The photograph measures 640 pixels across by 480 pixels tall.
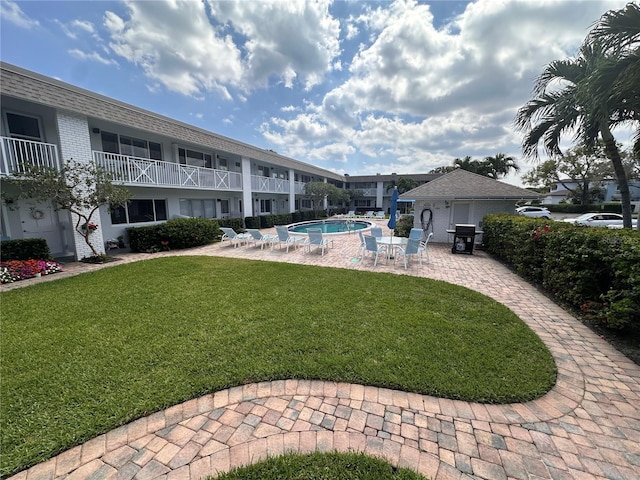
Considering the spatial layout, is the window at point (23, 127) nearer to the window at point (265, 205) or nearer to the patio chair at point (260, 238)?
the patio chair at point (260, 238)

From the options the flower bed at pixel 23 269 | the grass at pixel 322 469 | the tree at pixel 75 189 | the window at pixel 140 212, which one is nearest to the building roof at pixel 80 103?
the tree at pixel 75 189

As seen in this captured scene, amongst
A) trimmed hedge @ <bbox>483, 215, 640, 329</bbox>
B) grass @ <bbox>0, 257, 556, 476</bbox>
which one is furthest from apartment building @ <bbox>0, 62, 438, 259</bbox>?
trimmed hedge @ <bbox>483, 215, 640, 329</bbox>

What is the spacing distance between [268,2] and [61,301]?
12231mm

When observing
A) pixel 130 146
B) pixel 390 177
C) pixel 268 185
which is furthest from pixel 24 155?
pixel 390 177

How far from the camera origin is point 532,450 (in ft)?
7.36

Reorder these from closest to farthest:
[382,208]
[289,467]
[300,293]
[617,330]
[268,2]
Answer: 1. [289,467]
2. [617,330]
3. [300,293]
4. [268,2]
5. [382,208]

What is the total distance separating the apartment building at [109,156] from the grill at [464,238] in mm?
13935

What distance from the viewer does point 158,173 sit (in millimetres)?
12461

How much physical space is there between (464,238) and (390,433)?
10330mm

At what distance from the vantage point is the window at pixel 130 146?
11742mm

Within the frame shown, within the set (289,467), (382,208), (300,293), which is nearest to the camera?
(289,467)

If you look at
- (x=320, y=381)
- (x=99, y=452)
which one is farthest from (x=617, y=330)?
(x=99, y=452)

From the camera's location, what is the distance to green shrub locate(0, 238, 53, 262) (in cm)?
790

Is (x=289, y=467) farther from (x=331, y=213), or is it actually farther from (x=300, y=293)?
(x=331, y=213)
